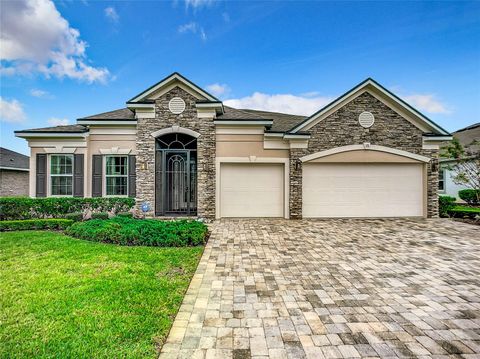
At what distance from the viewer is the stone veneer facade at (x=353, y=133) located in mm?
10797

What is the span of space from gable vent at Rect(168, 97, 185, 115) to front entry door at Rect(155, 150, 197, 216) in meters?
1.84

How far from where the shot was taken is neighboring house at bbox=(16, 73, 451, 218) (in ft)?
35.3

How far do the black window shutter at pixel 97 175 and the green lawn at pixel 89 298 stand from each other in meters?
5.03

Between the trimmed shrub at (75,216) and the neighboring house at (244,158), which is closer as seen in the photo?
the trimmed shrub at (75,216)

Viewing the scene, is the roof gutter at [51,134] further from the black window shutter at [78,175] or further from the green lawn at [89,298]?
the green lawn at [89,298]

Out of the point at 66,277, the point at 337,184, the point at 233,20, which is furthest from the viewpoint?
the point at 233,20

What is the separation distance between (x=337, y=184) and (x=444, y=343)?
8819mm

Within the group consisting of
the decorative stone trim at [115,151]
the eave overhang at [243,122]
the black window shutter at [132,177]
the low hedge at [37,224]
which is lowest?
the low hedge at [37,224]

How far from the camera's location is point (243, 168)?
11.2 m

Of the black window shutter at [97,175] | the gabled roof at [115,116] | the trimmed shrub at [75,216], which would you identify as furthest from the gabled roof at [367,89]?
the trimmed shrub at [75,216]

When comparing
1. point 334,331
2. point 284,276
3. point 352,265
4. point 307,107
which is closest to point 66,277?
point 284,276

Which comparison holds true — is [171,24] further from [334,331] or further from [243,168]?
[334,331]

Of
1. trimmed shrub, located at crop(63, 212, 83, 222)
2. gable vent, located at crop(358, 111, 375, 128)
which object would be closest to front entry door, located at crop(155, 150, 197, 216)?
trimmed shrub, located at crop(63, 212, 83, 222)

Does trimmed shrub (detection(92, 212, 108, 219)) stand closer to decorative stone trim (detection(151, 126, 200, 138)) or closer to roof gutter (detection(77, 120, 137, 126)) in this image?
decorative stone trim (detection(151, 126, 200, 138))
